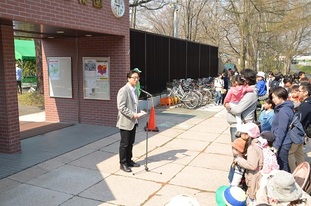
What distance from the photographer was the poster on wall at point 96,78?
28.5 feet

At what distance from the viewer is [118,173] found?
17.2 feet

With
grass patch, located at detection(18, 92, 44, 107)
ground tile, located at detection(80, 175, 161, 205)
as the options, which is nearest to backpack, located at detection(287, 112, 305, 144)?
ground tile, located at detection(80, 175, 161, 205)

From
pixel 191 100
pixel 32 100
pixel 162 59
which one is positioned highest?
pixel 162 59

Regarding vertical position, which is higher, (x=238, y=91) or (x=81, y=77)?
(x=81, y=77)

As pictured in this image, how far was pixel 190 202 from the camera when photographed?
1.81 meters

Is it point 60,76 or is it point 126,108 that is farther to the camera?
point 60,76

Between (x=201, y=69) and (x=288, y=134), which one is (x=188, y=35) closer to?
(x=201, y=69)

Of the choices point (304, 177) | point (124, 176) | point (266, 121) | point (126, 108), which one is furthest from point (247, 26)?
point (304, 177)

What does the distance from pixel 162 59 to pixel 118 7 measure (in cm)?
571

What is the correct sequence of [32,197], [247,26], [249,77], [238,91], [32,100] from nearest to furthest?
[32,197] → [238,91] → [249,77] → [32,100] → [247,26]

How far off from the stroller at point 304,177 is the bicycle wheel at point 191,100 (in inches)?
377

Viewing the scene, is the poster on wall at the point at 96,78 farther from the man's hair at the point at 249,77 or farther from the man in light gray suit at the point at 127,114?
the man's hair at the point at 249,77

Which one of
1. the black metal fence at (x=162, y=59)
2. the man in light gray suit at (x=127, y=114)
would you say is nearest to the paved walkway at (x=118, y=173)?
the man in light gray suit at (x=127, y=114)

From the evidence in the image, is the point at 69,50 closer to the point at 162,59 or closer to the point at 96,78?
the point at 96,78
